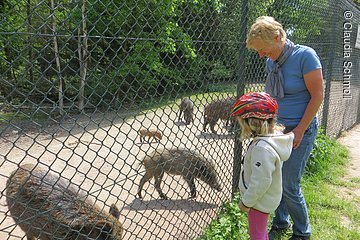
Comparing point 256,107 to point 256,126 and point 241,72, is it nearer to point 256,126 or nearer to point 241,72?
point 256,126

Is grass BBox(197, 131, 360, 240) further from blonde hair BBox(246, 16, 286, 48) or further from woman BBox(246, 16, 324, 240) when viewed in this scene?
blonde hair BBox(246, 16, 286, 48)

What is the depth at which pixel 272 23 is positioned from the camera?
2629mm

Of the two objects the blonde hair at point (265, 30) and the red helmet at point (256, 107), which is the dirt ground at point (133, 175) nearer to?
the red helmet at point (256, 107)

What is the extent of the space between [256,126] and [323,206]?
2.55m

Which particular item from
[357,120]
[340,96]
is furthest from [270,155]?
[357,120]

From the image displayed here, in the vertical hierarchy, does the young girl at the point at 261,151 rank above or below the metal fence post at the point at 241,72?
below

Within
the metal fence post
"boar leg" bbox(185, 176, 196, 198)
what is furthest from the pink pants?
"boar leg" bbox(185, 176, 196, 198)

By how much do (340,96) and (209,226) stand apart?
19.4ft

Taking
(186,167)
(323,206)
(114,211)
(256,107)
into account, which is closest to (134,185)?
(186,167)

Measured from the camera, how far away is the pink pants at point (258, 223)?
8.25ft

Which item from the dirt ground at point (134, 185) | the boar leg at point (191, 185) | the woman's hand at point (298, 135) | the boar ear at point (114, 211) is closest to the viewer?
the dirt ground at point (134, 185)

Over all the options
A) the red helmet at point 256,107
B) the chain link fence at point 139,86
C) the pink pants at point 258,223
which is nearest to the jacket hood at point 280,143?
the red helmet at point 256,107

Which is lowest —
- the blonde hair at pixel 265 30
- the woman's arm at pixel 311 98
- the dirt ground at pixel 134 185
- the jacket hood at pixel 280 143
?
the dirt ground at pixel 134 185

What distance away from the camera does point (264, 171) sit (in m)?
2.24
